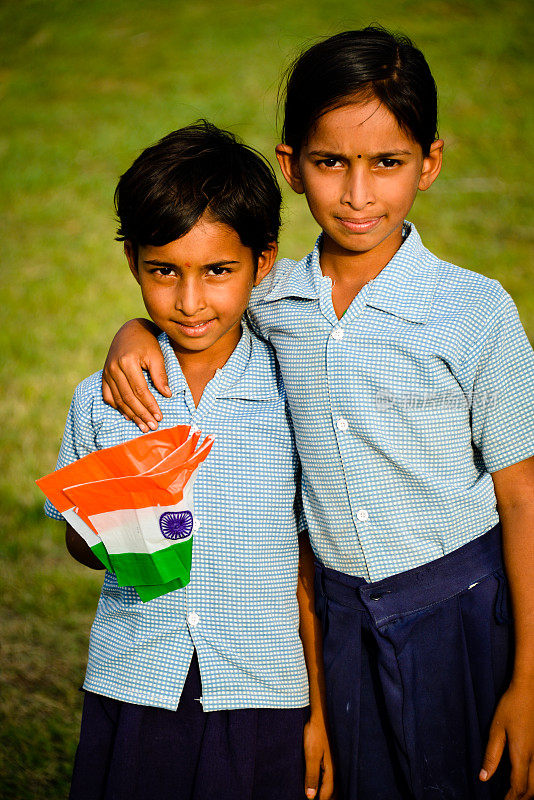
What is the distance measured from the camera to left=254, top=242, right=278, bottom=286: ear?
5.64 feet

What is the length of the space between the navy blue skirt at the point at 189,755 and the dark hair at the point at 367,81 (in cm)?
99

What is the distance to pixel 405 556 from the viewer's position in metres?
1.54

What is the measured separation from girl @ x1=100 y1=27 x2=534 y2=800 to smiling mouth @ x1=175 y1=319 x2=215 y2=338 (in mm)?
99

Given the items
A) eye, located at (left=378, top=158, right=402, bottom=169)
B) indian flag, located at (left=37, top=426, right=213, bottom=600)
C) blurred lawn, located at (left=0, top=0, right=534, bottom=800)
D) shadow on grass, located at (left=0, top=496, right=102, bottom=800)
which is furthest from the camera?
blurred lawn, located at (left=0, top=0, right=534, bottom=800)

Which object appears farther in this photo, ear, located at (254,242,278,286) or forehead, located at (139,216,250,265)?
ear, located at (254,242,278,286)

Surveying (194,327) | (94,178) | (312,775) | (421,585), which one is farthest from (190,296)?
(94,178)

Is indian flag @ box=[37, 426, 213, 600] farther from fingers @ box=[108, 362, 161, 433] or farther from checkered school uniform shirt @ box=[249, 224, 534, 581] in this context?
checkered school uniform shirt @ box=[249, 224, 534, 581]

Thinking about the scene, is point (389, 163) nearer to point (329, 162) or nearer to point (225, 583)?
point (329, 162)

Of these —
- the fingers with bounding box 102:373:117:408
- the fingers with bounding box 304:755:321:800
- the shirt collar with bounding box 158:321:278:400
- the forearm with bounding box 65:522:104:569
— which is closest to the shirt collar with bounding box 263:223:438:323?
the shirt collar with bounding box 158:321:278:400

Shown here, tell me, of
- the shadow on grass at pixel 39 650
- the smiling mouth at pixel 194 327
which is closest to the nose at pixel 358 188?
the smiling mouth at pixel 194 327

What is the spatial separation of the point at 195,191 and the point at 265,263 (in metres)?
0.21

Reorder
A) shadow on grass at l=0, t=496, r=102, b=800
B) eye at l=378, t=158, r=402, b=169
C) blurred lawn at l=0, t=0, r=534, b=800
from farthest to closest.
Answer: blurred lawn at l=0, t=0, r=534, b=800
shadow on grass at l=0, t=496, r=102, b=800
eye at l=378, t=158, r=402, b=169

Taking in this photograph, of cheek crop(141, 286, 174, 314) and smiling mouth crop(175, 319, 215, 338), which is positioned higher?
cheek crop(141, 286, 174, 314)

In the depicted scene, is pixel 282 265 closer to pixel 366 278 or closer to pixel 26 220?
pixel 366 278
